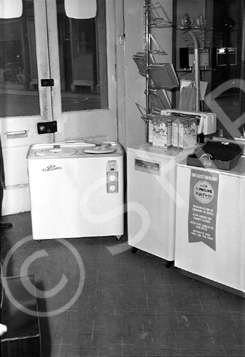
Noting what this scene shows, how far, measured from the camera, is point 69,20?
4.02 metres

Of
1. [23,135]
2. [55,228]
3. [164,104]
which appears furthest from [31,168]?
[164,104]

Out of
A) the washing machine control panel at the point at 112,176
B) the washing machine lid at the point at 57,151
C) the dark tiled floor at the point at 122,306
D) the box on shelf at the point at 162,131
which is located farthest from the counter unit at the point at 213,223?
the washing machine lid at the point at 57,151

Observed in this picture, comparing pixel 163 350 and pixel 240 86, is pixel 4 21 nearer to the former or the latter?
pixel 240 86

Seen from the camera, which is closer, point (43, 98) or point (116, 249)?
point (116, 249)

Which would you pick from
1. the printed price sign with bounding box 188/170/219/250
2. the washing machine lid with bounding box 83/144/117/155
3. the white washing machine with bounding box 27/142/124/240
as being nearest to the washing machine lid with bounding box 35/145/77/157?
the white washing machine with bounding box 27/142/124/240

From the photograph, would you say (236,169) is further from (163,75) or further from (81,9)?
(81,9)

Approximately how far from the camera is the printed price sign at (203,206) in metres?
2.73

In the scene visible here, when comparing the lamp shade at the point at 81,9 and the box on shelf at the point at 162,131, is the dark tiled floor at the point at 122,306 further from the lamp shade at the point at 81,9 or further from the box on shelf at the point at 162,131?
the lamp shade at the point at 81,9

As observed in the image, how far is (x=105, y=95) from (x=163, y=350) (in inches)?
104

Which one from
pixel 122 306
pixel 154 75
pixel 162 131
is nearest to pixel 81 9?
pixel 154 75

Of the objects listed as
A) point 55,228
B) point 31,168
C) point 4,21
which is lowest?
point 55,228

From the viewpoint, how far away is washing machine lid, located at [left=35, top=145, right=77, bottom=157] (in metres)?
3.35

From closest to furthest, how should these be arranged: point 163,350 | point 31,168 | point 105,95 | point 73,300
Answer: point 163,350, point 73,300, point 31,168, point 105,95

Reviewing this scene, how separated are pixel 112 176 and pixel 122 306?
40.5 inches
